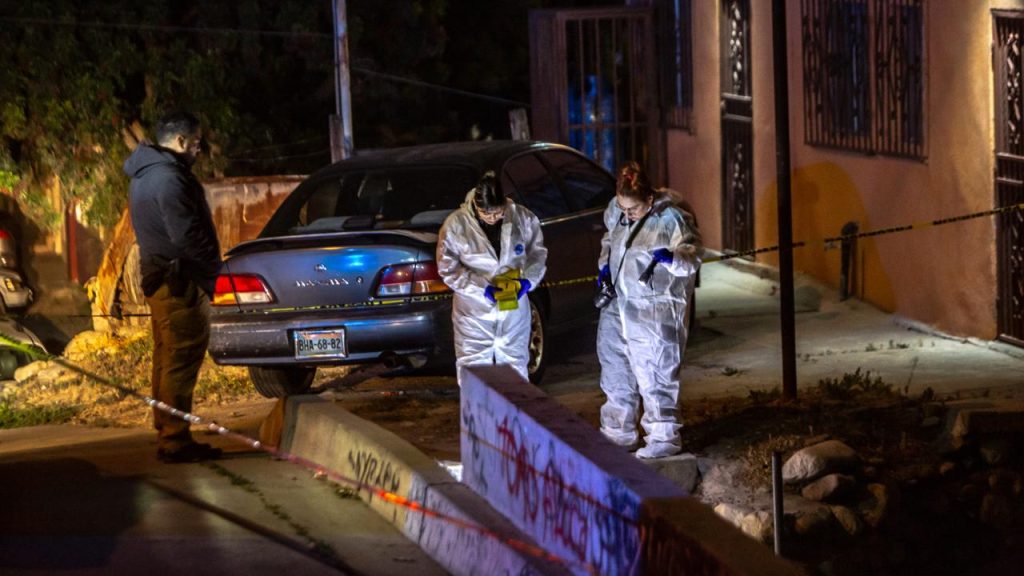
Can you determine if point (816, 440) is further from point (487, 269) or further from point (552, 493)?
point (552, 493)

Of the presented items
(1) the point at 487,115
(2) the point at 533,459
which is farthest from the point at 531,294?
(1) the point at 487,115

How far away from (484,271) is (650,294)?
1.01 m

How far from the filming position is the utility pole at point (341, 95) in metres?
14.7

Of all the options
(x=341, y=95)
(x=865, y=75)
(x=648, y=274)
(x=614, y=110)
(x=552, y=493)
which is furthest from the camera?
(x=614, y=110)

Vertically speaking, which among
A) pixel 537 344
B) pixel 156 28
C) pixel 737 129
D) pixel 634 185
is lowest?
pixel 537 344

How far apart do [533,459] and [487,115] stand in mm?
20973

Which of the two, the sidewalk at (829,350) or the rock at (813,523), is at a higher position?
the sidewalk at (829,350)

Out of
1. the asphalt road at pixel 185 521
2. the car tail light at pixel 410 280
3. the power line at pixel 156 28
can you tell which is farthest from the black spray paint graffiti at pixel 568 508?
the power line at pixel 156 28

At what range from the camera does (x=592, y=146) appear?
1808 centimetres

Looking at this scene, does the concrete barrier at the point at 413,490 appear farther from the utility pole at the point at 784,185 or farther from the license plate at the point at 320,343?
the utility pole at the point at 784,185

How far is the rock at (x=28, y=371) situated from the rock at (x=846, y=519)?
25.7 ft

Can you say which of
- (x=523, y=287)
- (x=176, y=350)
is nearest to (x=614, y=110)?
(x=523, y=287)

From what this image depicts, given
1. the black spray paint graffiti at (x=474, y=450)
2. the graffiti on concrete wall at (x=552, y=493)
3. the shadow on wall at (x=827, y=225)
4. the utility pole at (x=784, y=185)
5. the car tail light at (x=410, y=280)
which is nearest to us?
the graffiti on concrete wall at (x=552, y=493)

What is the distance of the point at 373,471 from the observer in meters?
7.48
